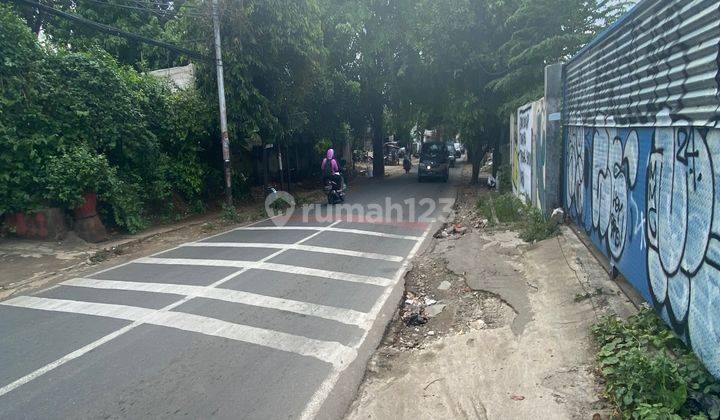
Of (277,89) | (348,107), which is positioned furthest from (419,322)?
(348,107)

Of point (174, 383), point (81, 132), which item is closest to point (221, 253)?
point (81, 132)

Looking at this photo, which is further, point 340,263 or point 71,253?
point 71,253

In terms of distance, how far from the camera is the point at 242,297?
714 centimetres

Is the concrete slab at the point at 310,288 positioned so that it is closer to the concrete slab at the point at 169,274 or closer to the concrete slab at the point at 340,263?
the concrete slab at the point at 169,274

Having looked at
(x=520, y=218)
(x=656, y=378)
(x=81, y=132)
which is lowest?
(x=520, y=218)

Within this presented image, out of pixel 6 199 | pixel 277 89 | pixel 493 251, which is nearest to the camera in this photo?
pixel 493 251

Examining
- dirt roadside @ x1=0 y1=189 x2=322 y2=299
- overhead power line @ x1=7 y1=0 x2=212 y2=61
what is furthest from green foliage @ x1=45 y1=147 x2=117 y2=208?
overhead power line @ x1=7 y1=0 x2=212 y2=61

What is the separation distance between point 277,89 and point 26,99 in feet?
27.8

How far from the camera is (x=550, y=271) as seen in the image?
7469 mm

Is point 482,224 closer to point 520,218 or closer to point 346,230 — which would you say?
point 520,218

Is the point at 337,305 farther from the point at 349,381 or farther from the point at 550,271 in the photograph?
the point at 550,271

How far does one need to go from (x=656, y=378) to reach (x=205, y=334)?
14.8 ft

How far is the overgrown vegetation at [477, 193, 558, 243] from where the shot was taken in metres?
9.77

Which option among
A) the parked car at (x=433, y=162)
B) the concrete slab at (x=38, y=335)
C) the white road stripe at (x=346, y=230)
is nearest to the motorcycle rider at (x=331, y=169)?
the white road stripe at (x=346, y=230)
